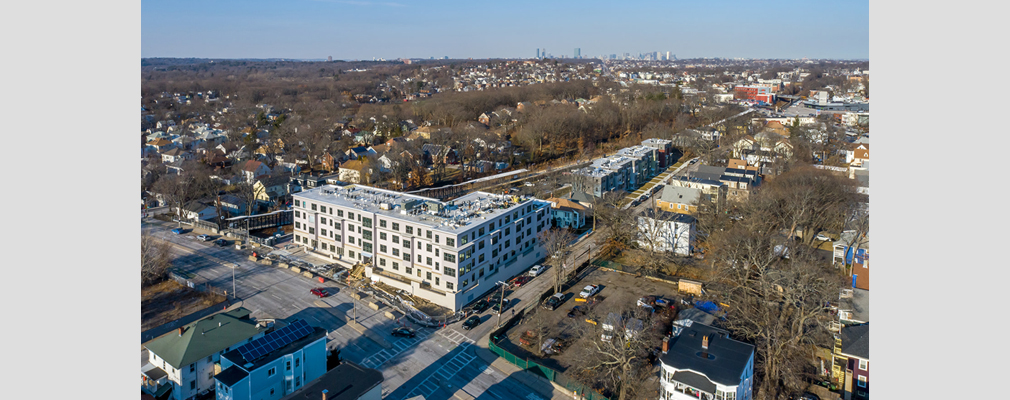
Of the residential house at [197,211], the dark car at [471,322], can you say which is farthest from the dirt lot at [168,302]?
the residential house at [197,211]

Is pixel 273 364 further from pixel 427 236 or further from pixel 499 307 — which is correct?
pixel 499 307

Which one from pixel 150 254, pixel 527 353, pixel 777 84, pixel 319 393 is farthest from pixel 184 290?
pixel 777 84

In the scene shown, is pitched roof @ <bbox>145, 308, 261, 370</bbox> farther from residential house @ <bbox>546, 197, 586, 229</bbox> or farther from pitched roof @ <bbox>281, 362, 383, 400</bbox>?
residential house @ <bbox>546, 197, 586, 229</bbox>

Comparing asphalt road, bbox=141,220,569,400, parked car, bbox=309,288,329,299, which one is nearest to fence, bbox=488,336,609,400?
asphalt road, bbox=141,220,569,400

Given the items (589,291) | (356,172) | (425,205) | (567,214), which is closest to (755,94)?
(567,214)

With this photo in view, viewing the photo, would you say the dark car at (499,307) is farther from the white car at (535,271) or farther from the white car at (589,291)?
the white car at (535,271)
